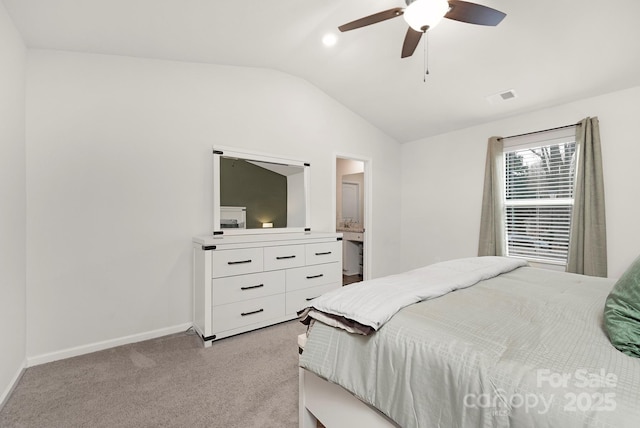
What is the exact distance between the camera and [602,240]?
264 centimetres

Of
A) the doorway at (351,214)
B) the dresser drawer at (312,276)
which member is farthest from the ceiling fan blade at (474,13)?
the doorway at (351,214)

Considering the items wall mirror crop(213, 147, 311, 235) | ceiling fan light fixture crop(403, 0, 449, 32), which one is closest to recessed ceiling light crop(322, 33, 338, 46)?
ceiling fan light fixture crop(403, 0, 449, 32)

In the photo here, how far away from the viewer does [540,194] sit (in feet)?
10.4

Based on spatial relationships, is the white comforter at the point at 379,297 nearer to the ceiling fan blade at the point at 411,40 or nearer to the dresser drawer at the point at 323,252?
the dresser drawer at the point at 323,252

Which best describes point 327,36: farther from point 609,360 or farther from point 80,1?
point 609,360

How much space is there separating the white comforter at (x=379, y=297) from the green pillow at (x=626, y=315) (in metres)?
0.55

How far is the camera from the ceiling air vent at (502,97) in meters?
2.89

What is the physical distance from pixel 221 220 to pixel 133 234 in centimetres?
74

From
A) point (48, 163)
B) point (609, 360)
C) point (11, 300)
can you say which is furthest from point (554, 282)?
point (48, 163)

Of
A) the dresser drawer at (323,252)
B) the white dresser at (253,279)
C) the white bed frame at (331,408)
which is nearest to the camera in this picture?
the white bed frame at (331,408)

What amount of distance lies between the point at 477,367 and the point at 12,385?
2619mm

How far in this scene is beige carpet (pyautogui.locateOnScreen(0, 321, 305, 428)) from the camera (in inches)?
58.3

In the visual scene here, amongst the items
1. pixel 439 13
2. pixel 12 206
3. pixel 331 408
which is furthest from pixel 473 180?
pixel 12 206

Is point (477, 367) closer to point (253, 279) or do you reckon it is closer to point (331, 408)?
point (331, 408)
